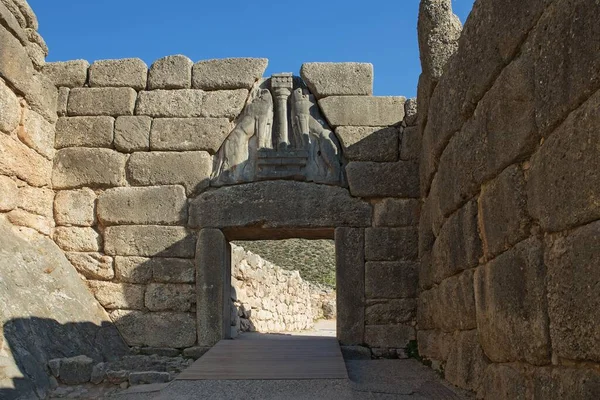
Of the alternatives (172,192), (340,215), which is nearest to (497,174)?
(340,215)

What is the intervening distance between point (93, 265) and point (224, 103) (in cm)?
238

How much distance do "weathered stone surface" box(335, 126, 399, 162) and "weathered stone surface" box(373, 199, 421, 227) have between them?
1.78 ft

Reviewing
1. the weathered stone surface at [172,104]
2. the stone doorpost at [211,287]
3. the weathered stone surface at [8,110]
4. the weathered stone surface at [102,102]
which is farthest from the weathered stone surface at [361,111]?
the weathered stone surface at [8,110]

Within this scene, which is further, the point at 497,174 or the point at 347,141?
the point at 347,141

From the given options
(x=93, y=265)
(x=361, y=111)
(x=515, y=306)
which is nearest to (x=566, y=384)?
(x=515, y=306)

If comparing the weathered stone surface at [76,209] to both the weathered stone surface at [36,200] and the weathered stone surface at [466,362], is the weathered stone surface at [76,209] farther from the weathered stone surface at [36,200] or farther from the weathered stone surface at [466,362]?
the weathered stone surface at [466,362]

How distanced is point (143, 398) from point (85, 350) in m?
1.62

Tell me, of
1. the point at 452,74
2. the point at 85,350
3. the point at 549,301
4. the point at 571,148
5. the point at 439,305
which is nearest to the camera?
the point at 571,148

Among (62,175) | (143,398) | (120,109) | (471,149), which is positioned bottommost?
(143,398)

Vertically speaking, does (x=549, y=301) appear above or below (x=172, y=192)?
below

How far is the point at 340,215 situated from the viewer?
6641 mm

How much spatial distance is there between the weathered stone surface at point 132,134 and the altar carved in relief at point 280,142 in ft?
2.88

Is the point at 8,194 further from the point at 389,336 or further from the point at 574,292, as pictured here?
the point at 574,292

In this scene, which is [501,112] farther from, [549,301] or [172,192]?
[172,192]
